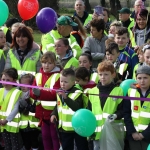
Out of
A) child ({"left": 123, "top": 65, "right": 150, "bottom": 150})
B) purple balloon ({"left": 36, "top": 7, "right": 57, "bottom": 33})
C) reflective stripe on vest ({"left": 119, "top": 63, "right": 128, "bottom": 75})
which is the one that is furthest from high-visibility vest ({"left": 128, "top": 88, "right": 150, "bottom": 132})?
purple balloon ({"left": 36, "top": 7, "right": 57, "bottom": 33})

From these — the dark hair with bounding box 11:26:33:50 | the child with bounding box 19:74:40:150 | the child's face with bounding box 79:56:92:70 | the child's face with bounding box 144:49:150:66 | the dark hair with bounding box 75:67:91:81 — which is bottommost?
the child with bounding box 19:74:40:150

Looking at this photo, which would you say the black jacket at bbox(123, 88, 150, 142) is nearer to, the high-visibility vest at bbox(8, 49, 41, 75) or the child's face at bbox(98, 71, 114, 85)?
the child's face at bbox(98, 71, 114, 85)

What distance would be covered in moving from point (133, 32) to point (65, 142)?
3374mm

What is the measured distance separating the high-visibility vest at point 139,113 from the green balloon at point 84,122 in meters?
0.54

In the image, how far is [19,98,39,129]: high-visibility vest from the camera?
22.6ft

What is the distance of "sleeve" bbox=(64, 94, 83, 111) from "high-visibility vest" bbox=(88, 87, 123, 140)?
182 mm

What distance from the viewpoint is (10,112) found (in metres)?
6.69

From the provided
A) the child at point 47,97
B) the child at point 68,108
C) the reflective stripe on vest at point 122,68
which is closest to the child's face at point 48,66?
the child at point 47,97

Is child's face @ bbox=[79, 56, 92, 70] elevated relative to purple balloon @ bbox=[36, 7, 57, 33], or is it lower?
lower

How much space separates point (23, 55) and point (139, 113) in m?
2.47

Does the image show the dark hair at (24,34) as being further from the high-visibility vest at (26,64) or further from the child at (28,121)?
the child at (28,121)

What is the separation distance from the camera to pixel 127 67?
25.0ft

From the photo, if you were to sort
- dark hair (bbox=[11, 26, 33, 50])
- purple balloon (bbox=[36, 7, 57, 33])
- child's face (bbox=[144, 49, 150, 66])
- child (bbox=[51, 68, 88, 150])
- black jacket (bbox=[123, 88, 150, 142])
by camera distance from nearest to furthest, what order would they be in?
1. black jacket (bbox=[123, 88, 150, 142])
2. child (bbox=[51, 68, 88, 150])
3. child's face (bbox=[144, 49, 150, 66])
4. dark hair (bbox=[11, 26, 33, 50])
5. purple balloon (bbox=[36, 7, 57, 33])

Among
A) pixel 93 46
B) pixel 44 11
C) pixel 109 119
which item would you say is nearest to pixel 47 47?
pixel 93 46
